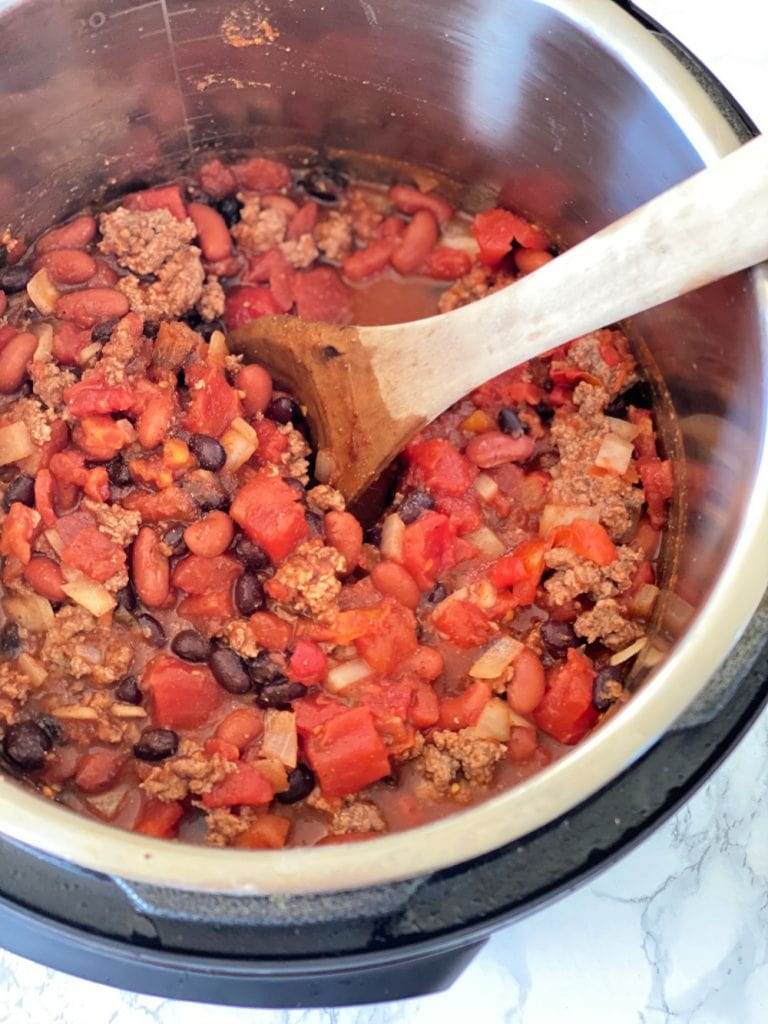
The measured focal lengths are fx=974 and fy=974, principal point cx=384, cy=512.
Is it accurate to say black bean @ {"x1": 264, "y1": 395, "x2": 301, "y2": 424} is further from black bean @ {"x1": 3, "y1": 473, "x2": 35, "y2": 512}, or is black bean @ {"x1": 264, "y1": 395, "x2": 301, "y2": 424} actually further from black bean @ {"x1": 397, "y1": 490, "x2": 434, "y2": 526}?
black bean @ {"x1": 3, "y1": 473, "x2": 35, "y2": 512}

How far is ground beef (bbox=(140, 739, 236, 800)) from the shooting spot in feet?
5.97

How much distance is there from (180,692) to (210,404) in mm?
609

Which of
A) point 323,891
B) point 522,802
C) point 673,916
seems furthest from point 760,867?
point 323,891

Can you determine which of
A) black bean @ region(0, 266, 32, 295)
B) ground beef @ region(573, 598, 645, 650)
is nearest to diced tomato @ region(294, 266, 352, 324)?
black bean @ region(0, 266, 32, 295)

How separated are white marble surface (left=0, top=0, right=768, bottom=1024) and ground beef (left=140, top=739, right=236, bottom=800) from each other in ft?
1.48

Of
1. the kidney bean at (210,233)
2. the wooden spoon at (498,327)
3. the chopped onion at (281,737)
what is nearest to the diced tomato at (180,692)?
the chopped onion at (281,737)

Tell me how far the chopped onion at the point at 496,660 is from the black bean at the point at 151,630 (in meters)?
0.64

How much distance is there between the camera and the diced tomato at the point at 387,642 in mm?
1965

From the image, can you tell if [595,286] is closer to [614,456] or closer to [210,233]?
[614,456]

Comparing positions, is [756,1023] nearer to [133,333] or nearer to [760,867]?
[760,867]

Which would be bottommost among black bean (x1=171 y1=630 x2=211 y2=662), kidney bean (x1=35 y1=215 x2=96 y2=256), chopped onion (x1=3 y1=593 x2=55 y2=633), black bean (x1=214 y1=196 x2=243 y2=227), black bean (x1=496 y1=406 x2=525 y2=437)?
black bean (x1=171 y1=630 x2=211 y2=662)

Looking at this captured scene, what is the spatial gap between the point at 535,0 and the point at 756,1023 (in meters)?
2.08

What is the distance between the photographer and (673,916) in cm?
204

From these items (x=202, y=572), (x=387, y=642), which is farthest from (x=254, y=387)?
(x=387, y=642)
